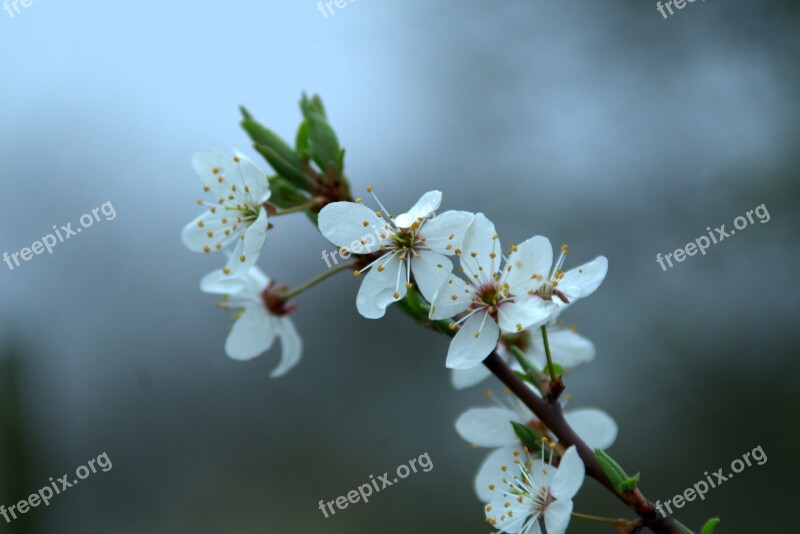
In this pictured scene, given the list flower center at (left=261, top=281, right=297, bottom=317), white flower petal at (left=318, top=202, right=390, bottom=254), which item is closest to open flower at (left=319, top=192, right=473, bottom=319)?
white flower petal at (left=318, top=202, right=390, bottom=254)

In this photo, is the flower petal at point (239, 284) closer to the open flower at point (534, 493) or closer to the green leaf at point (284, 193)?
the green leaf at point (284, 193)

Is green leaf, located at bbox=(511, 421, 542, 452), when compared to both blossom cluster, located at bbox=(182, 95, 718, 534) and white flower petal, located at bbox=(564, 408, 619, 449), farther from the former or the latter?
white flower petal, located at bbox=(564, 408, 619, 449)

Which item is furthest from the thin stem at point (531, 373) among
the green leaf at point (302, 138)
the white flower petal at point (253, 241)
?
the green leaf at point (302, 138)

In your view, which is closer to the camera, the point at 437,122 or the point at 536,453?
the point at 536,453

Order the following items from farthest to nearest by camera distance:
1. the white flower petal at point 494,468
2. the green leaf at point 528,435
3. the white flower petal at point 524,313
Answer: the white flower petal at point 494,468 → the green leaf at point 528,435 → the white flower petal at point 524,313

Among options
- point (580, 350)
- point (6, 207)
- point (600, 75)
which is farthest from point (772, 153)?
point (6, 207)

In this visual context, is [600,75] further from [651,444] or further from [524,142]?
[651,444]

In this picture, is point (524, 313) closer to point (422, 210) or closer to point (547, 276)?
point (547, 276)
